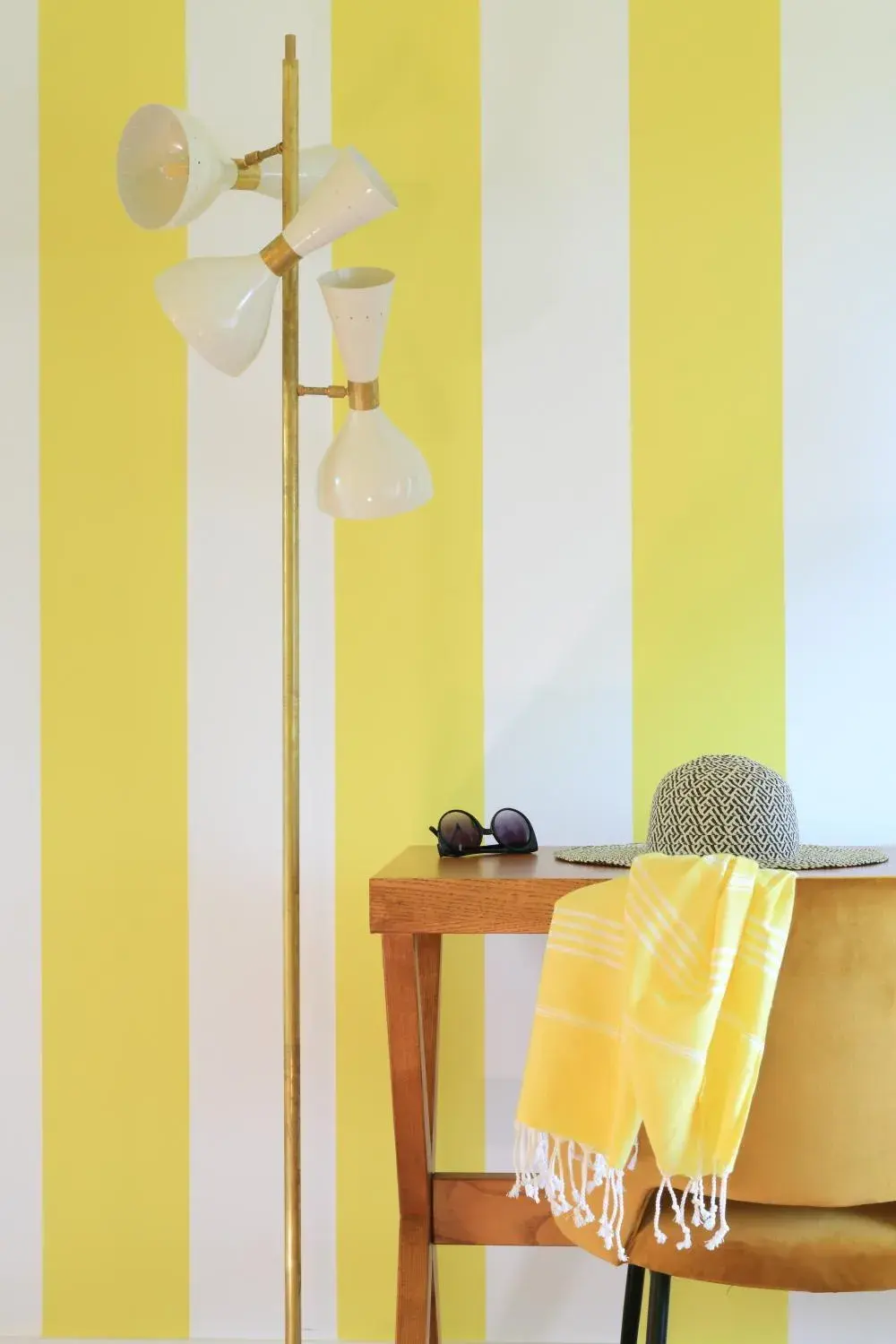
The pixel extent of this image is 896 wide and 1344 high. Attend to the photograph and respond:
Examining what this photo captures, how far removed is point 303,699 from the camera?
2.10 metres

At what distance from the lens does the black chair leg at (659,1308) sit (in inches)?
55.5

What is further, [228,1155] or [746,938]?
[228,1155]

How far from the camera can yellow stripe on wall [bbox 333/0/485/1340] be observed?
207 cm

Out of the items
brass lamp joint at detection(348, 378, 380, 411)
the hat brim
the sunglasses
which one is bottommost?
the hat brim

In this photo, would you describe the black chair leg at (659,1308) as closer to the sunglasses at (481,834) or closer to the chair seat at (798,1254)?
the chair seat at (798,1254)

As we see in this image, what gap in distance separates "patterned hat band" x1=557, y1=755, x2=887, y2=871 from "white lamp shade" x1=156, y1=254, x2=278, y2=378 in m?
0.81

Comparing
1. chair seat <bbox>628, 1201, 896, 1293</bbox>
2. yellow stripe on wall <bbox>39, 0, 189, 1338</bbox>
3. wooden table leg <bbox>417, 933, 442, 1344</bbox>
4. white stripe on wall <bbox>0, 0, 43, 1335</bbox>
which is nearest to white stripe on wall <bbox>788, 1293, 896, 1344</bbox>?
wooden table leg <bbox>417, 933, 442, 1344</bbox>

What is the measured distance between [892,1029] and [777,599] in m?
0.98

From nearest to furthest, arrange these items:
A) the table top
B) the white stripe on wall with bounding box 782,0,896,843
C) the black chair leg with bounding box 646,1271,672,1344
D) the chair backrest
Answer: the chair backrest → the black chair leg with bounding box 646,1271,672,1344 → the table top → the white stripe on wall with bounding box 782,0,896,843

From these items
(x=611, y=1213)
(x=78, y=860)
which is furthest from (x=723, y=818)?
(x=78, y=860)

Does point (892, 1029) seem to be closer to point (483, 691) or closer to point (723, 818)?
point (723, 818)

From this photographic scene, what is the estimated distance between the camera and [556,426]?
2092mm

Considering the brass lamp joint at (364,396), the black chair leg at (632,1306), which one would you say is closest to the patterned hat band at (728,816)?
the black chair leg at (632,1306)

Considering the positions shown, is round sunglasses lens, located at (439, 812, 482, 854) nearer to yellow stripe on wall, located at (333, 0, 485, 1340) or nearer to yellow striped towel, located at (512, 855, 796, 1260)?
yellow stripe on wall, located at (333, 0, 485, 1340)
